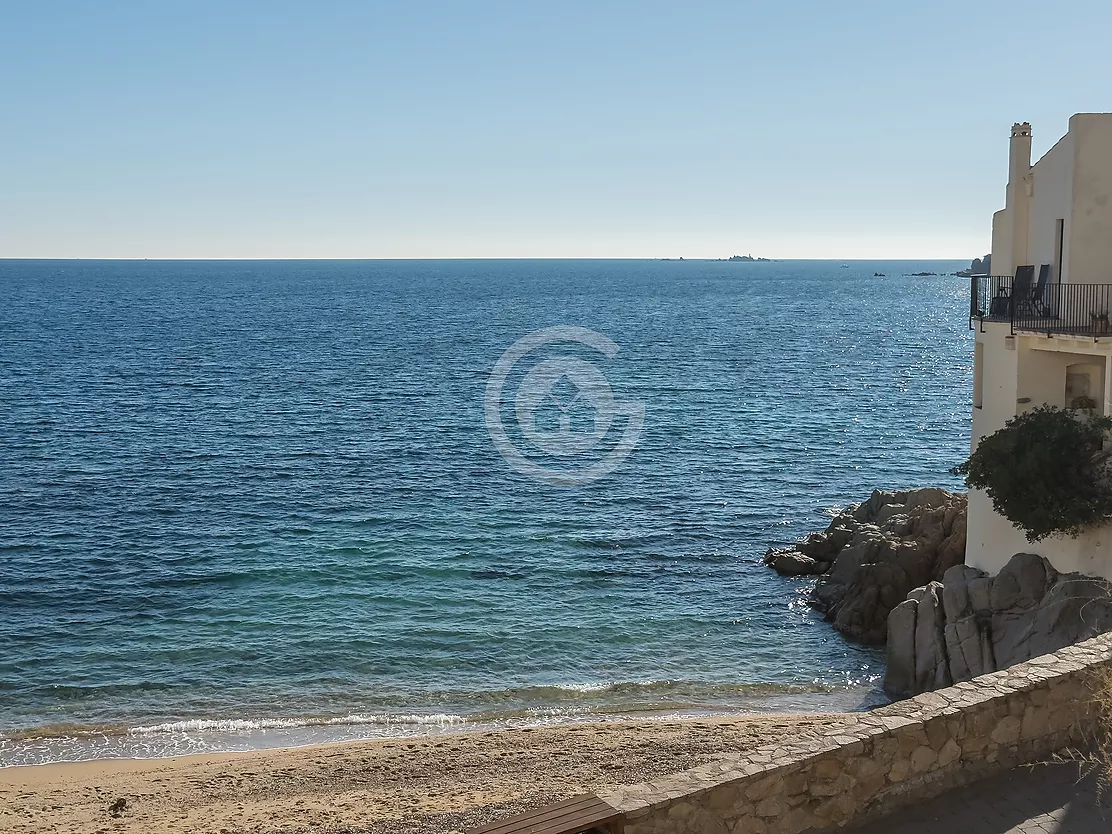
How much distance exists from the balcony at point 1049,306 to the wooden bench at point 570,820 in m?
15.5

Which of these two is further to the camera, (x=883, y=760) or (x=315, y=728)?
(x=315, y=728)

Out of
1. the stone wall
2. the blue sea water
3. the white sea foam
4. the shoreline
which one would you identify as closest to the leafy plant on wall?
the shoreline

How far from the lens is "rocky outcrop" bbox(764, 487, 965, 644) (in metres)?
26.8

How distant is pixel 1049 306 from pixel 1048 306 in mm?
21

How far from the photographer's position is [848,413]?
60.0 metres

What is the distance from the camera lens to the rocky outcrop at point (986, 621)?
65.3 ft

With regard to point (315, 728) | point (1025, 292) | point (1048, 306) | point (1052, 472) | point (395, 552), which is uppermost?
point (1025, 292)

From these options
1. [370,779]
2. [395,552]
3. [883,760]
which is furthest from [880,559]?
[883,760]

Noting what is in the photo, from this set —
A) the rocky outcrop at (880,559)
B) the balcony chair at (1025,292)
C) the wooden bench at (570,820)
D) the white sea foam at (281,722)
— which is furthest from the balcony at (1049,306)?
the wooden bench at (570,820)

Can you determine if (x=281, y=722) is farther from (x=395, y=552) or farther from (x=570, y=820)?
(x=570, y=820)

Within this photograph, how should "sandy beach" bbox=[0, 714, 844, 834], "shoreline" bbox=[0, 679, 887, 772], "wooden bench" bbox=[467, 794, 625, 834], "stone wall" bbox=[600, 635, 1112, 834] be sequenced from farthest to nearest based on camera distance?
1. "shoreline" bbox=[0, 679, 887, 772]
2. "sandy beach" bbox=[0, 714, 844, 834]
3. "stone wall" bbox=[600, 635, 1112, 834]
4. "wooden bench" bbox=[467, 794, 625, 834]

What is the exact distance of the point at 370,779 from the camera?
59.8ft

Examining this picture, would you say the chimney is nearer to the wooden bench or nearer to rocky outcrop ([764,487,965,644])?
rocky outcrop ([764,487,965,644])

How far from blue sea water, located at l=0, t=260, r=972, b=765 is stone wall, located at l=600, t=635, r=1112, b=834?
12.3m
